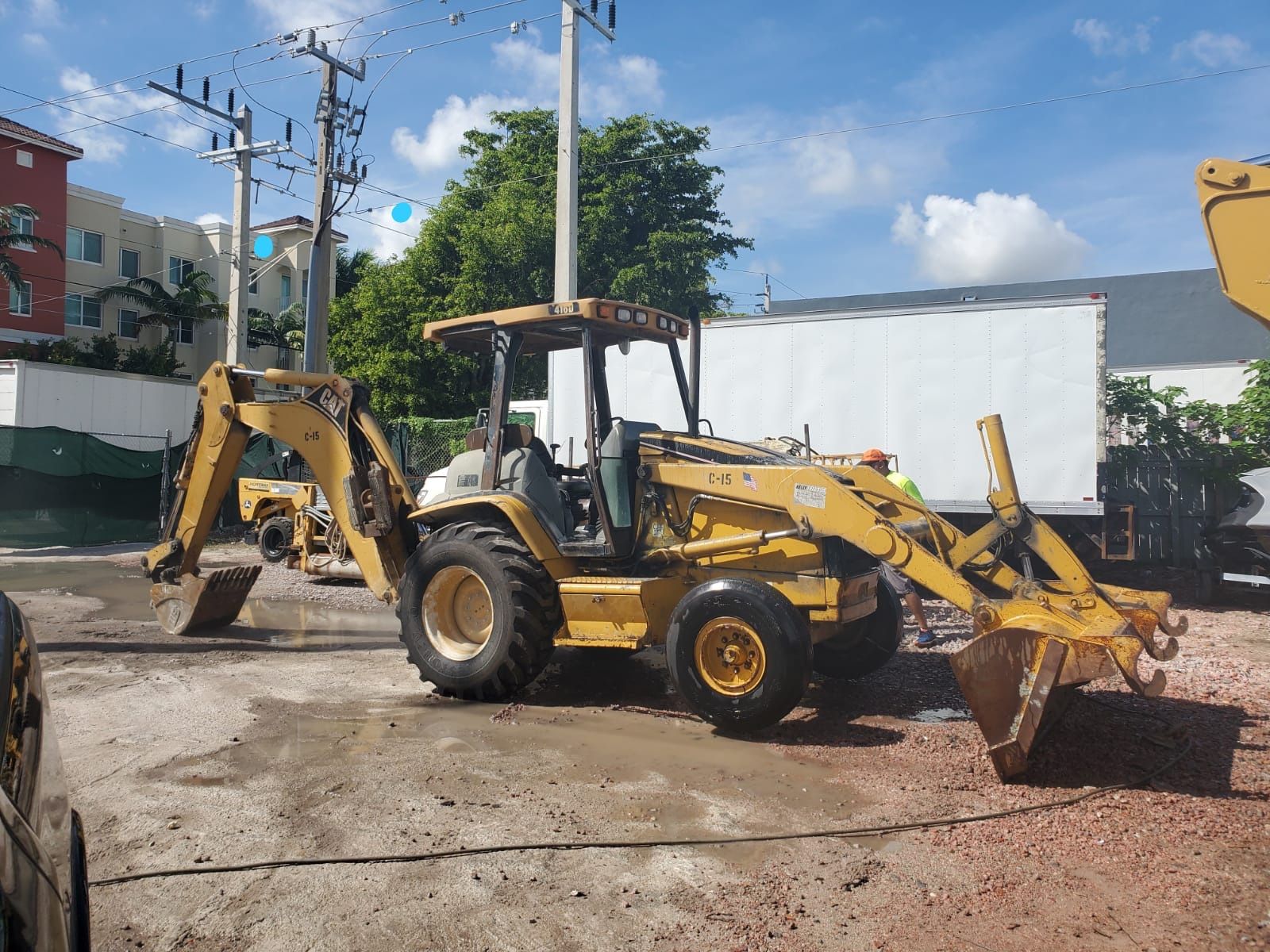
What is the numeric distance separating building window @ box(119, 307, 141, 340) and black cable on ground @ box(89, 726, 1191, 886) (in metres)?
35.7

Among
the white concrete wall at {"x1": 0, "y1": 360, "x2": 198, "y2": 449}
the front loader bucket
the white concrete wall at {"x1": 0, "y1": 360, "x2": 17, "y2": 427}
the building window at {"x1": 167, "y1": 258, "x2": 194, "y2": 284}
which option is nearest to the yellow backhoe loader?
the front loader bucket

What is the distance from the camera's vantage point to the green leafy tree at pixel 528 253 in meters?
26.2

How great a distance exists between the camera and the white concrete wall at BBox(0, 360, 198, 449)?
72.6ft

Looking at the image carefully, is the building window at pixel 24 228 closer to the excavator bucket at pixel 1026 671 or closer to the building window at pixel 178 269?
the building window at pixel 178 269

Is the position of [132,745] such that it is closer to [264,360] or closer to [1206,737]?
[1206,737]

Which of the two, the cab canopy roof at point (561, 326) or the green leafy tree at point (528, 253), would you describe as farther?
the green leafy tree at point (528, 253)

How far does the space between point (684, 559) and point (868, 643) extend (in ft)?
5.44

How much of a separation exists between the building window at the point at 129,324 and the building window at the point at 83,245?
1.97m

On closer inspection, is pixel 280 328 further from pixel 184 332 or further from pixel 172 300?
pixel 172 300

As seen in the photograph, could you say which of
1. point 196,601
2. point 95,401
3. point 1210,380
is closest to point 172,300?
point 95,401

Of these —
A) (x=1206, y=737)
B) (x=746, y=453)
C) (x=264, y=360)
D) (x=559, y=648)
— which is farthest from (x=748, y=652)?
(x=264, y=360)

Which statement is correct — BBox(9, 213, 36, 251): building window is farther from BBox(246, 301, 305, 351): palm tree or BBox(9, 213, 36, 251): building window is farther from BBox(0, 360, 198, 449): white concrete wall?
BBox(0, 360, 198, 449): white concrete wall

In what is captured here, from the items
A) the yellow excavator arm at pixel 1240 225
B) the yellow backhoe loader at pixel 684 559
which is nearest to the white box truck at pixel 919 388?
the yellow backhoe loader at pixel 684 559

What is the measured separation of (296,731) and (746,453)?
3471mm
